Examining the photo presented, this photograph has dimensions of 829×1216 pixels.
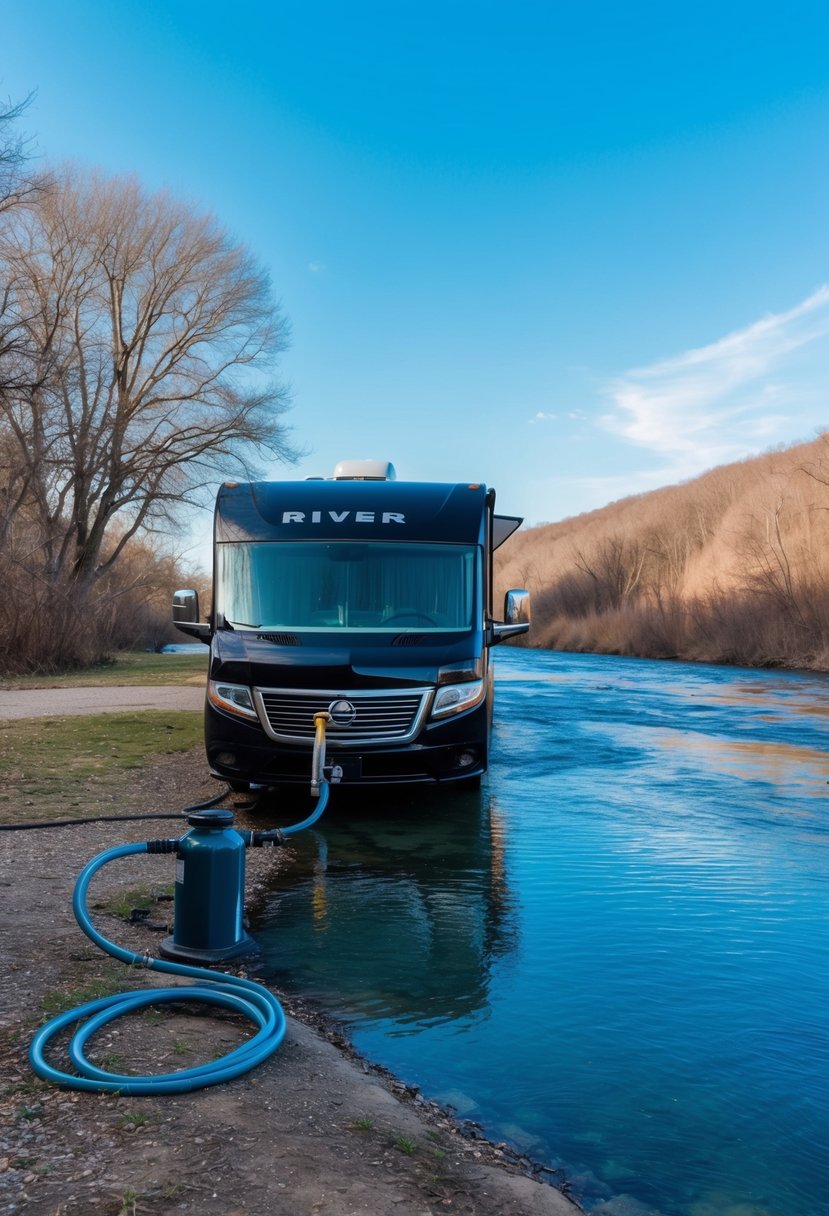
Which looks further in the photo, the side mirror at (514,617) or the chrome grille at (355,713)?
the side mirror at (514,617)

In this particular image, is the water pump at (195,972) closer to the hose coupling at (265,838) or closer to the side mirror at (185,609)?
the hose coupling at (265,838)

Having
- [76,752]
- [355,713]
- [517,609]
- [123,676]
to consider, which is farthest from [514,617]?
[123,676]

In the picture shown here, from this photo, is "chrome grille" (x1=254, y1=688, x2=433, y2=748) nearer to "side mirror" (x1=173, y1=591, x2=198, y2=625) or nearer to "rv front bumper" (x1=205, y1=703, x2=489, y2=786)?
"rv front bumper" (x1=205, y1=703, x2=489, y2=786)

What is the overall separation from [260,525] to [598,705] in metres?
11.9

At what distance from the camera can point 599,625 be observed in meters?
45.6

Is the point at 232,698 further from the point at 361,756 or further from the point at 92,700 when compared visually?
the point at 92,700

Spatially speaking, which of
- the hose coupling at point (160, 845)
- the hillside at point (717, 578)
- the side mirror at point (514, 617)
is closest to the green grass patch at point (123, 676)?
the side mirror at point (514, 617)

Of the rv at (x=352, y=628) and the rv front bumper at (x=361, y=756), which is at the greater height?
the rv at (x=352, y=628)

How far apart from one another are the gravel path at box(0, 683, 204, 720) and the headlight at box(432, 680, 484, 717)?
8288 mm

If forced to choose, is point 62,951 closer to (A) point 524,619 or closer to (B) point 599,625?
(A) point 524,619

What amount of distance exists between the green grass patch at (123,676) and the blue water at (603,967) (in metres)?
13.1

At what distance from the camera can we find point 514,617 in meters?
9.45

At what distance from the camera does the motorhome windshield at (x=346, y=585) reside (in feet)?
29.6

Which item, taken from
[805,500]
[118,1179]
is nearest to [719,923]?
[118,1179]
